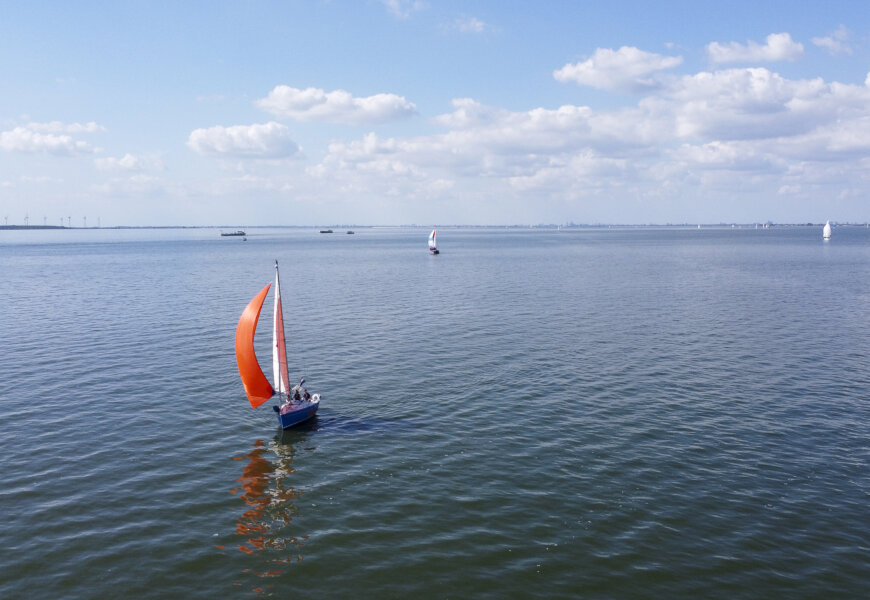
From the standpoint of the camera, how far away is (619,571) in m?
20.3

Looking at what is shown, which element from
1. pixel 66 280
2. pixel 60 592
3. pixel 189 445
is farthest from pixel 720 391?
pixel 66 280

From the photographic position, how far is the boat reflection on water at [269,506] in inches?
859

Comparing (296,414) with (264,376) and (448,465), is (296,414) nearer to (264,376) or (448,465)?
(264,376)

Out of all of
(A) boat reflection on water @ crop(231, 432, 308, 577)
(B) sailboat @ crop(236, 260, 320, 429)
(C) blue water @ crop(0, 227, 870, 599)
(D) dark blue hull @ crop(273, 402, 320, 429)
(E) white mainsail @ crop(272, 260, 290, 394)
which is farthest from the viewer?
(E) white mainsail @ crop(272, 260, 290, 394)

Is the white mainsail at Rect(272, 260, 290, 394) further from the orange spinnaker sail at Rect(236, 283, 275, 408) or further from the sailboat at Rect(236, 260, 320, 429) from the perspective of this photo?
the orange spinnaker sail at Rect(236, 283, 275, 408)

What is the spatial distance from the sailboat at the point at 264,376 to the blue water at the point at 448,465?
1.32 m

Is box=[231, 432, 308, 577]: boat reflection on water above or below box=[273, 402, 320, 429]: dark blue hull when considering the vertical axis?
below

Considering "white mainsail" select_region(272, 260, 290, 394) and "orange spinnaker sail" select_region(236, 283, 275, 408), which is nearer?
"orange spinnaker sail" select_region(236, 283, 275, 408)

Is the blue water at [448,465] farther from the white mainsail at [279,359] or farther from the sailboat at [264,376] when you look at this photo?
the white mainsail at [279,359]

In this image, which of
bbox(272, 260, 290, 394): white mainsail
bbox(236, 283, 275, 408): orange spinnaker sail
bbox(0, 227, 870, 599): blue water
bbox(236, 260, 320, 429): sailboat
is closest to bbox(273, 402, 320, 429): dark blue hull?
bbox(236, 260, 320, 429): sailboat

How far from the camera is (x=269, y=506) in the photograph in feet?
82.8

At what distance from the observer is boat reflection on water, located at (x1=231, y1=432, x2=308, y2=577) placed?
21.8 metres

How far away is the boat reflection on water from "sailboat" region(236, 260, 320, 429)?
1748 mm

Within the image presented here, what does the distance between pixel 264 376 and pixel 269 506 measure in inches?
414
